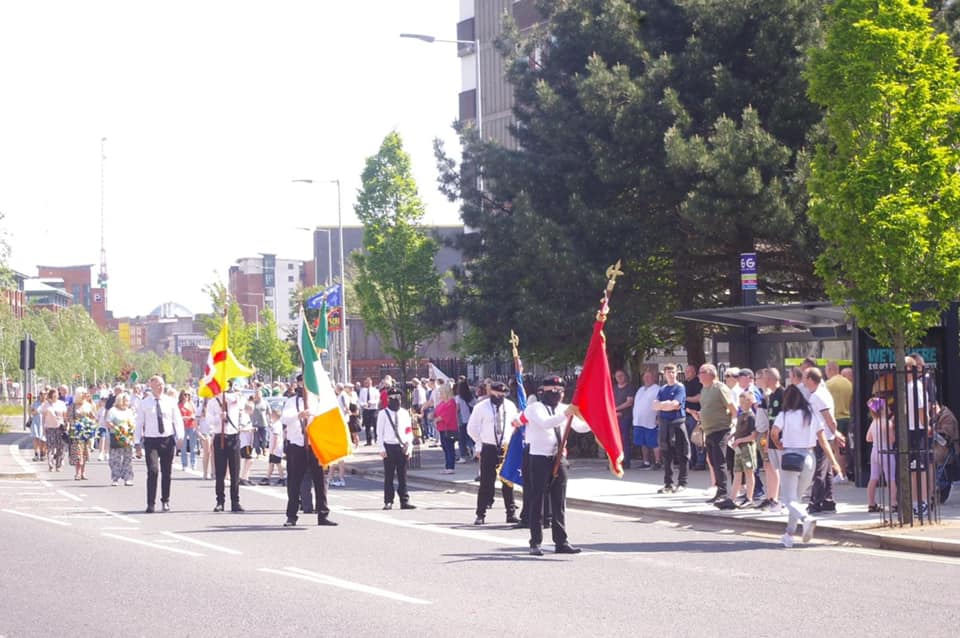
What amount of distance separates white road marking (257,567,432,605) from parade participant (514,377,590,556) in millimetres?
2338

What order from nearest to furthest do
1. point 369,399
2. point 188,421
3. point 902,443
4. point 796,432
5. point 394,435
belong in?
point 796,432, point 902,443, point 394,435, point 188,421, point 369,399

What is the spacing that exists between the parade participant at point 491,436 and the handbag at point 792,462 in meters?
4.19

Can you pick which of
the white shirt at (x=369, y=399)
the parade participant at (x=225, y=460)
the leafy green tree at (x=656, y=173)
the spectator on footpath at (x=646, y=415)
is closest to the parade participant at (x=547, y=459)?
the parade participant at (x=225, y=460)

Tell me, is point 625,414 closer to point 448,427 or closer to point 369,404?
point 448,427

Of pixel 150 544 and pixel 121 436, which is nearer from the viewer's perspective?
pixel 150 544

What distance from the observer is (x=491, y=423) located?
17562 millimetres

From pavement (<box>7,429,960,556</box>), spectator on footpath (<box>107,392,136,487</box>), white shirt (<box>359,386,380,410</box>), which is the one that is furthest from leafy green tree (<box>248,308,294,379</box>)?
spectator on footpath (<box>107,392,136,487</box>)

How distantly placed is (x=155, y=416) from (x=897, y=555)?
1065 centimetres

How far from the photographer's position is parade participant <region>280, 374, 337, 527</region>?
17484 mm

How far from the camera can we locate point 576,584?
1149 cm

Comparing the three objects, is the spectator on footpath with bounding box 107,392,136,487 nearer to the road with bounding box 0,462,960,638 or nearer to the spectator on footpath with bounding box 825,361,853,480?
the road with bounding box 0,462,960,638

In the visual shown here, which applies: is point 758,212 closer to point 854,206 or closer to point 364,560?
point 854,206

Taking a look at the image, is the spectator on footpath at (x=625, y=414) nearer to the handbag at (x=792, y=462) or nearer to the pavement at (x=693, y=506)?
the pavement at (x=693, y=506)

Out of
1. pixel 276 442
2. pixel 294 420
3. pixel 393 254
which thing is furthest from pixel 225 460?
pixel 393 254
